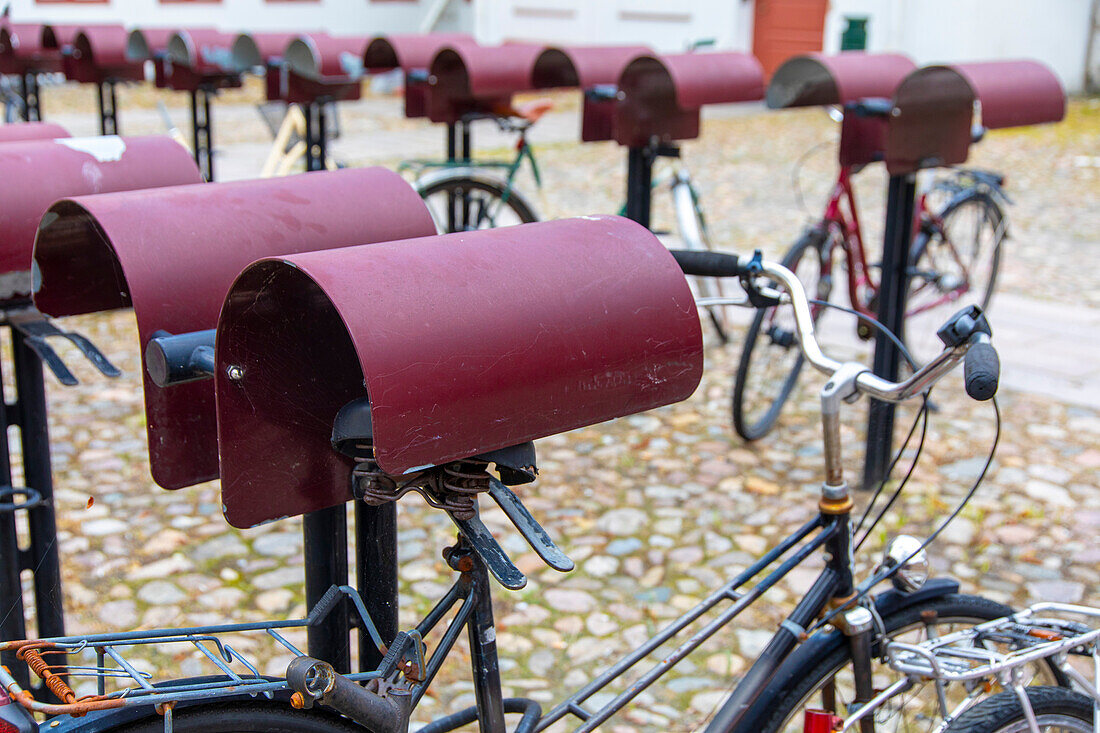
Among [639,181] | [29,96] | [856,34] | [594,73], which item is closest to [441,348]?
[639,181]

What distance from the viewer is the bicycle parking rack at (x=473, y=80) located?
5.29 m

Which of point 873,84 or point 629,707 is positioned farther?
point 873,84

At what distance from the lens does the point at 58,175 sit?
2246 mm

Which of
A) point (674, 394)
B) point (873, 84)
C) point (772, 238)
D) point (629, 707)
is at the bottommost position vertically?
point (629, 707)

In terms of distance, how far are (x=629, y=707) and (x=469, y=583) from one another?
58.1 inches

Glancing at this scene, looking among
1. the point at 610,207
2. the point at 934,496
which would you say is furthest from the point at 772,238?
the point at 934,496

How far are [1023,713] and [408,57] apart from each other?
473 centimetres

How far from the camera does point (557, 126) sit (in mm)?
14781

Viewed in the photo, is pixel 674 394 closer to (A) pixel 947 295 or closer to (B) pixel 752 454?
(B) pixel 752 454

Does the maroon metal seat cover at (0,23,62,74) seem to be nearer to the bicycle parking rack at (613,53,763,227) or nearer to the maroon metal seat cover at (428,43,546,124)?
the maroon metal seat cover at (428,43,546,124)

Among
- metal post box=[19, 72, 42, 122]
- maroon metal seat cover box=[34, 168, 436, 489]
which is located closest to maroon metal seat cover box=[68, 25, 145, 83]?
metal post box=[19, 72, 42, 122]

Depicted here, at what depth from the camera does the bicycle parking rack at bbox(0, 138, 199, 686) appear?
2199 millimetres

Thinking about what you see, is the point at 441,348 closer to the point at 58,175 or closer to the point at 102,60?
the point at 58,175

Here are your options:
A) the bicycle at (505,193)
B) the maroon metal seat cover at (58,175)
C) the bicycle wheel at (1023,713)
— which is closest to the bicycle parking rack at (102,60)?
the bicycle at (505,193)
